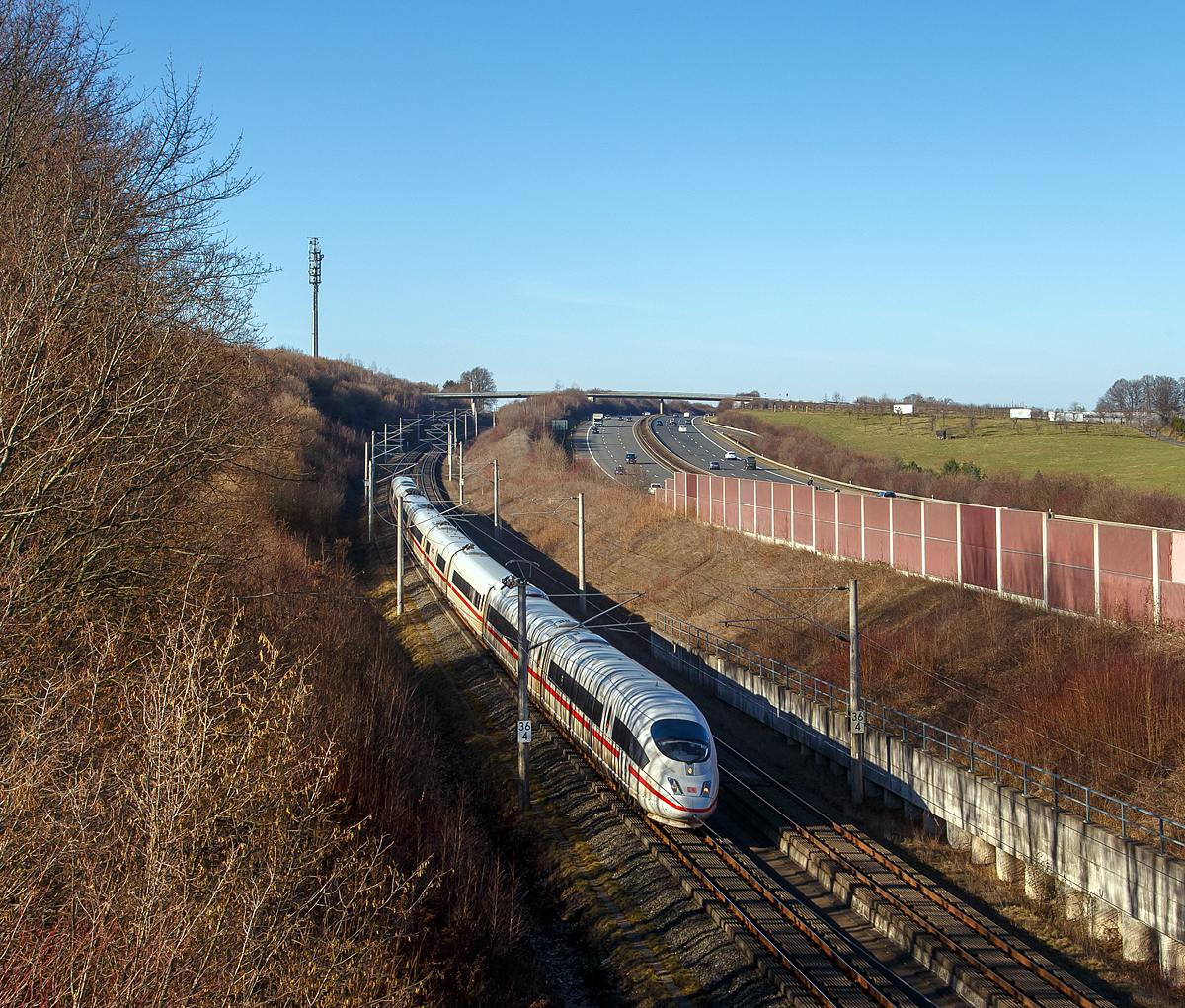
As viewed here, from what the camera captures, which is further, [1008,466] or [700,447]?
[700,447]

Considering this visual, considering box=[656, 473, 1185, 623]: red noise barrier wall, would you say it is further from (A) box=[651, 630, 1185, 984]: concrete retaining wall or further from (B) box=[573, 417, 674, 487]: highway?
(B) box=[573, 417, 674, 487]: highway

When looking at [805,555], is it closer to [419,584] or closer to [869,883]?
[419,584]

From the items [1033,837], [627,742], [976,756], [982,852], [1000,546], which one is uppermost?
[1000,546]

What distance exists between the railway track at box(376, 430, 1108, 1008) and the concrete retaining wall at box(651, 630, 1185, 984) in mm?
1999

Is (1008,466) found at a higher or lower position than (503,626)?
higher

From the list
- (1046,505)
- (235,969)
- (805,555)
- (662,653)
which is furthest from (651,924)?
(1046,505)

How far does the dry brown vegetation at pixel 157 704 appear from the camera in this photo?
7.32 m

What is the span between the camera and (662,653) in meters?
35.4

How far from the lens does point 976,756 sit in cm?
2114

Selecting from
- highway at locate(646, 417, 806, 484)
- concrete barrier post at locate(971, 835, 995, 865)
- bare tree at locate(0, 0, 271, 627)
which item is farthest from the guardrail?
highway at locate(646, 417, 806, 484)

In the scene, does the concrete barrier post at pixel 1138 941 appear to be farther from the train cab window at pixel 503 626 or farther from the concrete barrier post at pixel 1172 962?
the train cab window at pixel 503 626

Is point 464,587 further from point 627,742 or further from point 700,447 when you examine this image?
point 700,447

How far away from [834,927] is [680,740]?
14.8 ft

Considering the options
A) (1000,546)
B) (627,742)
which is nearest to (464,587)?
(627,742)
